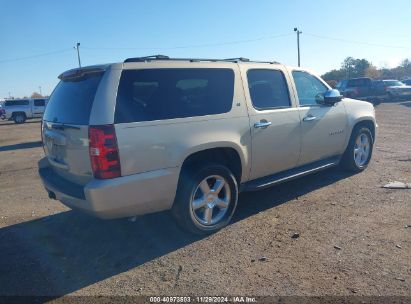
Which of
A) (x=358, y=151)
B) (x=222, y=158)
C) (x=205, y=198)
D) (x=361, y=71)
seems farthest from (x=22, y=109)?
(x=361, y=71)

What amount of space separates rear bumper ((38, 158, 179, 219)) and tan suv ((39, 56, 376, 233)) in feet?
0.03

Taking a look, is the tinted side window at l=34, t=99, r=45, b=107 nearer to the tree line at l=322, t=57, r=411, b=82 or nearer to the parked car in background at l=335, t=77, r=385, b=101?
the parked car in background at l=335, t=77, r=385, b=101

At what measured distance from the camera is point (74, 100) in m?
3.95

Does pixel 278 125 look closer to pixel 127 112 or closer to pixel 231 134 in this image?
pixel 231 134

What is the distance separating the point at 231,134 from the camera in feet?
14.3

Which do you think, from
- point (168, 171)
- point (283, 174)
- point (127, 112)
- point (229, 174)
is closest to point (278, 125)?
point (283, 174)

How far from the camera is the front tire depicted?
405 centimetres

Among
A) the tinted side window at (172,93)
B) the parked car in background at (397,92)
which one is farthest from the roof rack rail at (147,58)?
the parked car in background at (397,92)

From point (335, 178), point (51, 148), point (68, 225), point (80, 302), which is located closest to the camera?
point (80, 302)

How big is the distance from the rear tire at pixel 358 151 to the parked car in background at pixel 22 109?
2881 centimetres

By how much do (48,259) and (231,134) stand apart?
2.40 metres

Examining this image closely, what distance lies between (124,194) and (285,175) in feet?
8.13

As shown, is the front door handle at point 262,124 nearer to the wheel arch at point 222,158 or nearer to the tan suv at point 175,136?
the tan suv at point 175,136

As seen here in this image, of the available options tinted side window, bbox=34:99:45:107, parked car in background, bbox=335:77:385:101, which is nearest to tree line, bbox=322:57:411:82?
parked car in background, bbox=335:77:385:101
